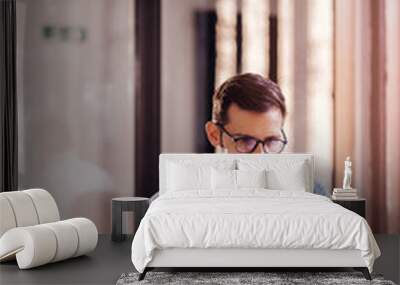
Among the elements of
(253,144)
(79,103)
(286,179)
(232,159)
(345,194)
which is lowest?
(345,194)

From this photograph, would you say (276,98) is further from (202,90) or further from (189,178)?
(189,178)

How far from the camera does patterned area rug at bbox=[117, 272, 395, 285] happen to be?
4566 mm

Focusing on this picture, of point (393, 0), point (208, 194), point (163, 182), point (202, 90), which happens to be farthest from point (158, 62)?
point (393, 0)

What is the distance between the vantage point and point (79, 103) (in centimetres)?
704

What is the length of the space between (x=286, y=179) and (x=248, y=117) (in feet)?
3.14

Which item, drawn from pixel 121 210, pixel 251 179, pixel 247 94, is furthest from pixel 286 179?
pixel 121 210

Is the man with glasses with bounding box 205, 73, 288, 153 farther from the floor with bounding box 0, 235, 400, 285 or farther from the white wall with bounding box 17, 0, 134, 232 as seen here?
the floor with bounding box 0, 235, 400, 285

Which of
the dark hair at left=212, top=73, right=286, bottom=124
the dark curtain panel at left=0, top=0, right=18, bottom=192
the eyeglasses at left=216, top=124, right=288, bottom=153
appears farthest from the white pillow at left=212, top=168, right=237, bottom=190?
the dark curtain panel at left=0, top=0, right=18, bottom=192

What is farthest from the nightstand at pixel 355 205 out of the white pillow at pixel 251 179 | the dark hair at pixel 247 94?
the dark hair at pixel 247 94

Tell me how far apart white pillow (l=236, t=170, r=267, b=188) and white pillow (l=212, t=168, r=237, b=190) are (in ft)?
0.15

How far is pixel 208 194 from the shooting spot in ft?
18.4

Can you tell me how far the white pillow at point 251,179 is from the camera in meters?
6.12

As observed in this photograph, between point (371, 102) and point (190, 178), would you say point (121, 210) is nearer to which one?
point (190, 178)

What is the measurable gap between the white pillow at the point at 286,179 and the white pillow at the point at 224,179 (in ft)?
1.17
